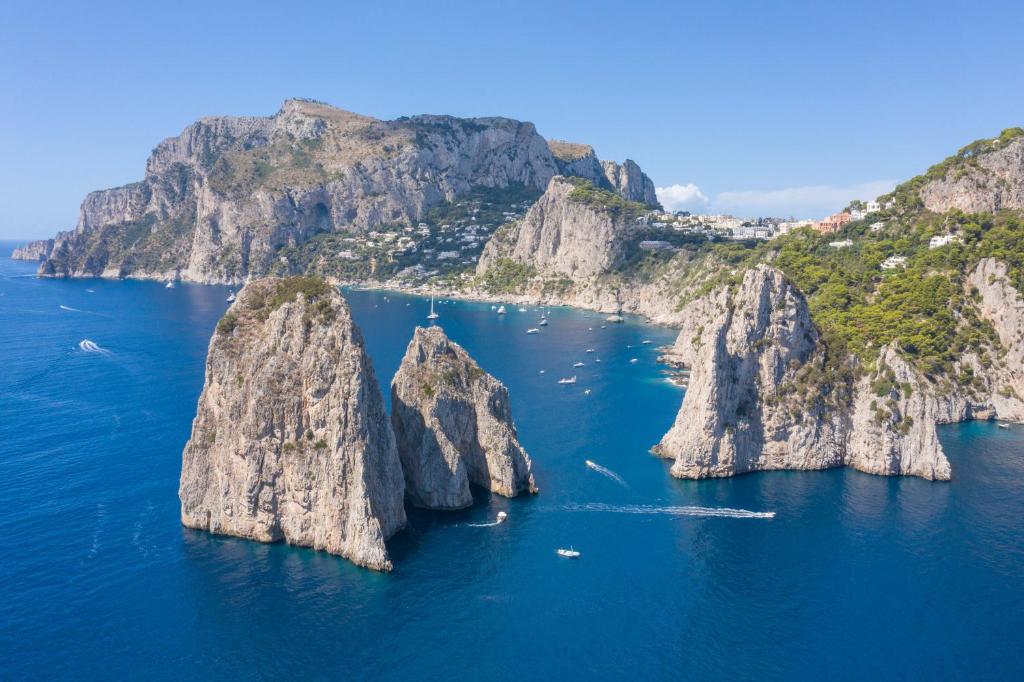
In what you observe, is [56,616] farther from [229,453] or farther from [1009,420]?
[1009,420]

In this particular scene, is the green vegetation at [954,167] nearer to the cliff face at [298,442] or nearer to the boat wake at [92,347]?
the cliff face at [298,442]

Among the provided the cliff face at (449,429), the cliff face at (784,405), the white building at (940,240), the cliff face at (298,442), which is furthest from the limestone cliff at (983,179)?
the cliff face at (298,442)

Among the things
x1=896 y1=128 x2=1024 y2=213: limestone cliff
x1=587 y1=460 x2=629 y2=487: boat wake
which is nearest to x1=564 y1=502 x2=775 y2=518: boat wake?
x1=587 y1=460 x2=629 y2=487: boat wake

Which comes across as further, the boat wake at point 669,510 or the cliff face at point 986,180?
the cliff face at point 986,180

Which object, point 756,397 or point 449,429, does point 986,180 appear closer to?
point 756,397

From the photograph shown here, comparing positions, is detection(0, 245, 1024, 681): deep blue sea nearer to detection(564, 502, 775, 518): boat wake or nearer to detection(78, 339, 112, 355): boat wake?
detection(564, 502, 775, 518): boat wake

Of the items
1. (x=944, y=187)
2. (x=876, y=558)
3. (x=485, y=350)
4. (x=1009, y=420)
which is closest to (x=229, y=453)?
(x=876, y=558)
